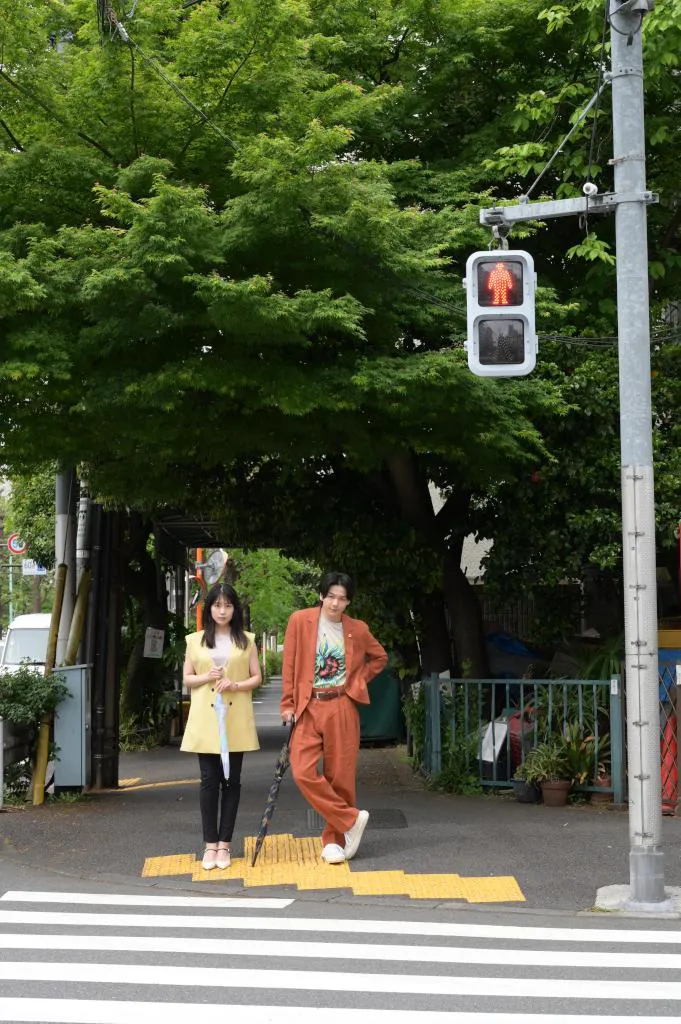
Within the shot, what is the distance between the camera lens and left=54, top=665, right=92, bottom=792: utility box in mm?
12422

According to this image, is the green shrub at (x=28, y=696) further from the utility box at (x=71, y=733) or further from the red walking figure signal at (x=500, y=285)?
the red walking figure signal at (x=500, y=285)

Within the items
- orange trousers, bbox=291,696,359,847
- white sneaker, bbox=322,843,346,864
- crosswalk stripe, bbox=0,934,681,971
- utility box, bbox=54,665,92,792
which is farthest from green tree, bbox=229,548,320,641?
crosswalk stripe, bbox=0,934,681,971

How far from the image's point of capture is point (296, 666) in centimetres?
898

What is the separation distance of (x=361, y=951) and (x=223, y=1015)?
4.36 feet

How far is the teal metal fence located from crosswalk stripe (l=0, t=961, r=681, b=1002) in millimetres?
5826

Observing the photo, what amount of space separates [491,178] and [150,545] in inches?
560

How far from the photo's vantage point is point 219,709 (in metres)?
8.93

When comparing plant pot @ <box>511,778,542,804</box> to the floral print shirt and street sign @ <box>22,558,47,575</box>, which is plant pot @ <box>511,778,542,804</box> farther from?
street sign @ <box>22,558,47,575</box>

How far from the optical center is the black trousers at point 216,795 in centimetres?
891

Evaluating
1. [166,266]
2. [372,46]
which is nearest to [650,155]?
[372,46]

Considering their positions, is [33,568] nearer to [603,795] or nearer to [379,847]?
[603,795]

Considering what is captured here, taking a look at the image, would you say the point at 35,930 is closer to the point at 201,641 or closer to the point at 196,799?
the point at 201,641

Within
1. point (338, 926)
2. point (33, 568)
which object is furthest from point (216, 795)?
point (33, 568)

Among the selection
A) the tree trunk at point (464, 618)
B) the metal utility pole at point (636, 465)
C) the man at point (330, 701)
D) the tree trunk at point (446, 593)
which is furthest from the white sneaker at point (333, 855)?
the tree trunk at point (464, 618)
